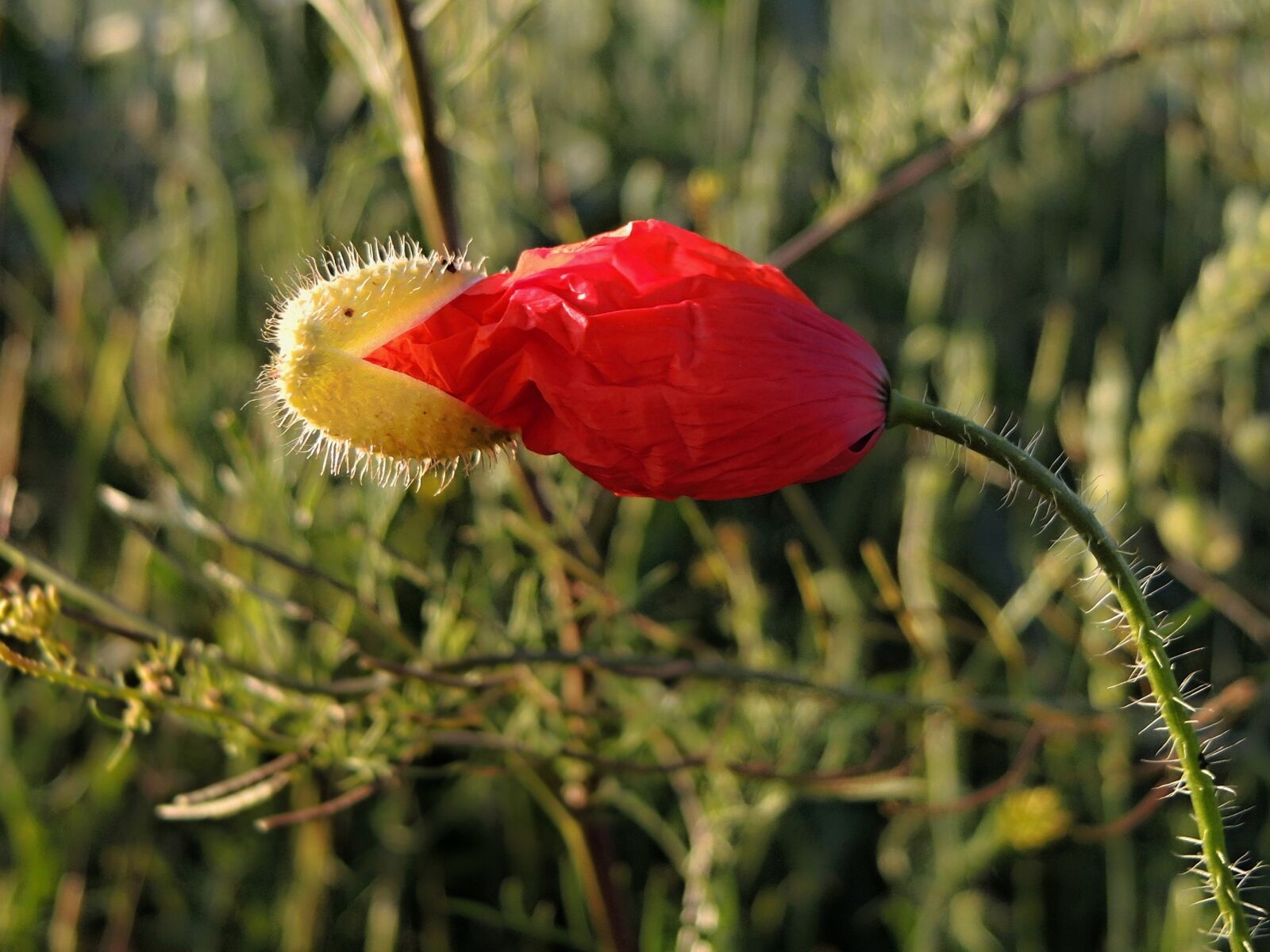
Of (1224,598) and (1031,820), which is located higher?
(1224,598)

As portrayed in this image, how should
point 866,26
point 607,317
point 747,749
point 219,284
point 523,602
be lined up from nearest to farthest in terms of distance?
point 607,317 < point 523,602 < point 747,749 < point 219,284 < point 866,26

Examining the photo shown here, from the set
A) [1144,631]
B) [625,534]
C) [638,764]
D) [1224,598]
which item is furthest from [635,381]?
[1224,598]

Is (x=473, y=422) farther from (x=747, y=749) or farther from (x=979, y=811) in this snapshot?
(x=979, y=811)

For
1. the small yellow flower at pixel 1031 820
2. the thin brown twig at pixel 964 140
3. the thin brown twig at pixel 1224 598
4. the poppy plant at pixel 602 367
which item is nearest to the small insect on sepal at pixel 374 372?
the poppy plant at pixel 602 367

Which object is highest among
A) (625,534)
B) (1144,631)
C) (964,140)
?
(964,140)

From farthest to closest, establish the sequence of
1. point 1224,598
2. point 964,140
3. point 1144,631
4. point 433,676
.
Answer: point 1224,598
point 964,140
point 433,676
point 1144,631

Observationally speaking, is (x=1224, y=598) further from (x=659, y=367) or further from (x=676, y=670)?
(x=659, y=367)

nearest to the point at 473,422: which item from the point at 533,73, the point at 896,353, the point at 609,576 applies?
the point at 609,576

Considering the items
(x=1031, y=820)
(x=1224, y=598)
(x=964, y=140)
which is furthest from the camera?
(x=1224, y=598)
